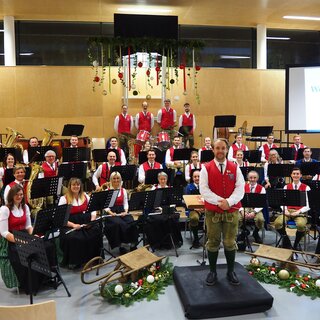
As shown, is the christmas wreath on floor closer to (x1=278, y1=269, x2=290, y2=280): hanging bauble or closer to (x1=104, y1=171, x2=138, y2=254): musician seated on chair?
(x1=278, y1=269, x2=290, y2=280): hanging bauble

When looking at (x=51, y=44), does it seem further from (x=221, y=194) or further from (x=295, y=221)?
(x=221, y=194)

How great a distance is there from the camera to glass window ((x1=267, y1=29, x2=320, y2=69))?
16.4 m

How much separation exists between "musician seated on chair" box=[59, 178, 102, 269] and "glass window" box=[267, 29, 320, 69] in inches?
471

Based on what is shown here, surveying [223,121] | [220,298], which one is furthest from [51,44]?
[220,298]

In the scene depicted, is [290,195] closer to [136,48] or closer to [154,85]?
[136,48]

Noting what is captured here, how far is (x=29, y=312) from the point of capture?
9.15 feet

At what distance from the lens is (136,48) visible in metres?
12.4

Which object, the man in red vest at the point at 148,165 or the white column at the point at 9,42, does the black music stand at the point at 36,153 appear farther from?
the white column at the point at 9,42

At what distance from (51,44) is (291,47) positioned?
954 centimetres

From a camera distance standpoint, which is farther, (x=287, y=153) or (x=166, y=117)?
(x=166, y=117)

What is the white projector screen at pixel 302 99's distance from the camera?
1232 centimetres

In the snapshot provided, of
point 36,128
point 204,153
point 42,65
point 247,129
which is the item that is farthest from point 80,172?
point 247,129

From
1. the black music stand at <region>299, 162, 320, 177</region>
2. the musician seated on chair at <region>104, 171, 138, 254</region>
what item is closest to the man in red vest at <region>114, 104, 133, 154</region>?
the musician seated on chair at <region>104, 171, 138, 254</region>

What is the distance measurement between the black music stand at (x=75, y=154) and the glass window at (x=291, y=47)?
393 inches
